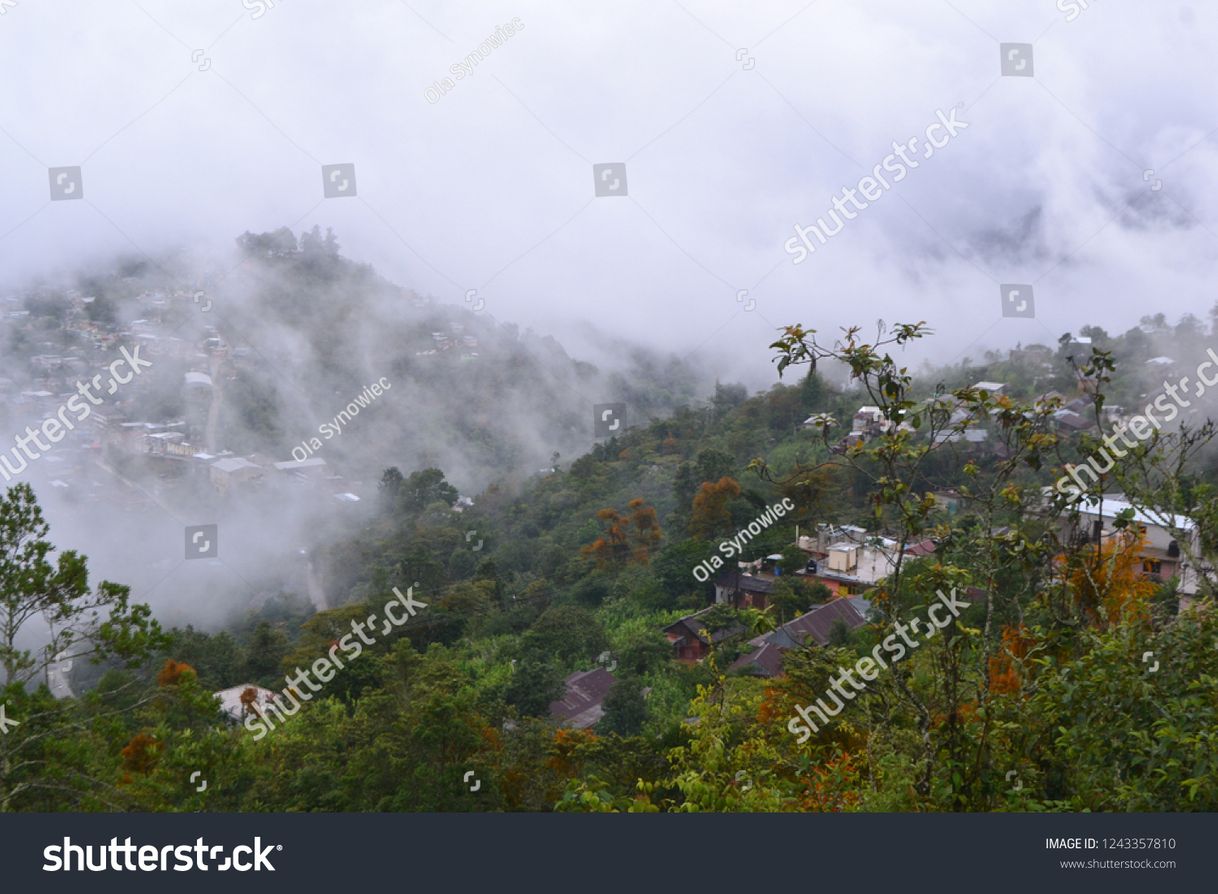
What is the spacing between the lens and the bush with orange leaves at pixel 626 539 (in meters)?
11.6

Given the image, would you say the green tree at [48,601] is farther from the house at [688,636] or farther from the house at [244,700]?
the house at [688,636]

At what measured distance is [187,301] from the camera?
16.0 metres

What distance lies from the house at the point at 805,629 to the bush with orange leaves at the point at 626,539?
2682mm

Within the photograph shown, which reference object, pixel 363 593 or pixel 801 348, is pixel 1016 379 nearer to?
pixel 363 593

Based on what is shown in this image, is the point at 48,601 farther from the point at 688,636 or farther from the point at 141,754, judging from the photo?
the point at 688,636

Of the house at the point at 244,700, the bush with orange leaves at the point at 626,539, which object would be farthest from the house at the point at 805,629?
the house at the point at 244,700

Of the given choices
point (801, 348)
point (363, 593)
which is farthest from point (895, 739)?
point (363, 593)

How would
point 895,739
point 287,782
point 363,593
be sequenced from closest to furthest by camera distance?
point 895,739, point 287,782, point 363,593

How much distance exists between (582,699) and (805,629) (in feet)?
6.68

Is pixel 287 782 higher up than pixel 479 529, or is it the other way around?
pixel 479 529

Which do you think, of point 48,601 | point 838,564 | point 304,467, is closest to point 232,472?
point 304,467

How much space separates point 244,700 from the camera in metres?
8.50

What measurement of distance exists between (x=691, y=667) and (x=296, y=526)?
676 cm

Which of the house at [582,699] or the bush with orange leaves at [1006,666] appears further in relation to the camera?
the house at [582,699]
